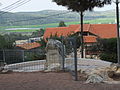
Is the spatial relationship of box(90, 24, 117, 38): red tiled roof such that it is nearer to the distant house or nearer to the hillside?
the distant house

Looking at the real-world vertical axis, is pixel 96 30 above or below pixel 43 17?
below

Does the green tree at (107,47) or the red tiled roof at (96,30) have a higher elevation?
the red tiled roof at (96,30)

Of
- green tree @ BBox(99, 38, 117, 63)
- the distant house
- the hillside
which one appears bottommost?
green tree @ BBox(99, 38, 117, 63)

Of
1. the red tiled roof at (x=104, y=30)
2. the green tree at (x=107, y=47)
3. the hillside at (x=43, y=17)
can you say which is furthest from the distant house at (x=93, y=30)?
the green tree at (x=107, y=47)

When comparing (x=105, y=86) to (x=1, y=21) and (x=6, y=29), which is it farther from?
(x=6, y=29)

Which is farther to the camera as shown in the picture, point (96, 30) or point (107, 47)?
point (96, 30)

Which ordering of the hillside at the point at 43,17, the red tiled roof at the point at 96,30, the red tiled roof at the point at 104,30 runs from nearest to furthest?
the hillside at the point at 43,17, the red tiled roof at the point at 96,30, the red tiled roof at the point at 104,30

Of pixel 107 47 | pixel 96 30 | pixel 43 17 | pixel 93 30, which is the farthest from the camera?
pixel 96 30

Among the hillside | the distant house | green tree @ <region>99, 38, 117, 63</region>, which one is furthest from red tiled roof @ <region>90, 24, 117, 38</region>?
green tree @ <region>99, 38, 117, 63</region>

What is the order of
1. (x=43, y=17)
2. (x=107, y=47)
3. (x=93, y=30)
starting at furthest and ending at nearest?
(x=93, y=30) → (x=43, y=17) → (x=107, y=47)

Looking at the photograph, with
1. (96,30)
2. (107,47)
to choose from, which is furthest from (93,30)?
(107,47)

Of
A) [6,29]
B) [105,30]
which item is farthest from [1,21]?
[105,30]

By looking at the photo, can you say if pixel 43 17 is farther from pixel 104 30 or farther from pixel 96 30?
pixel 104 30

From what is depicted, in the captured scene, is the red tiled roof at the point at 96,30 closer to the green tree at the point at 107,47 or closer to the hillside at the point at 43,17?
the hillside at the point at 43,17
